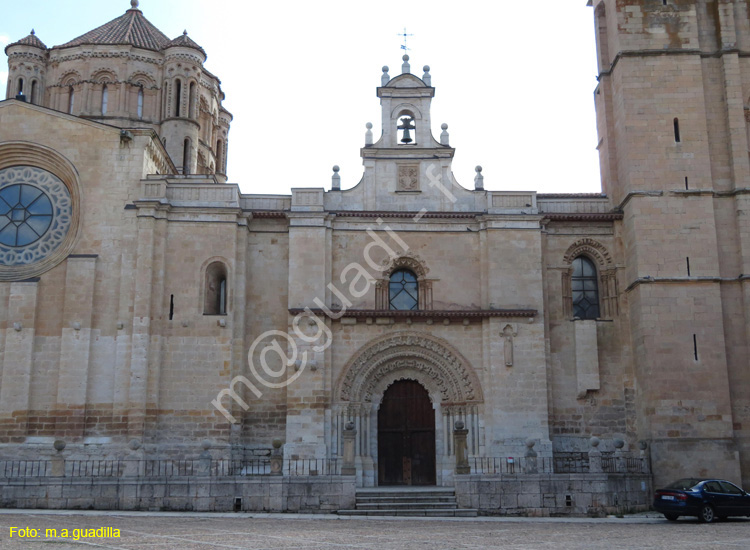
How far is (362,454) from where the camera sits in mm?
24703

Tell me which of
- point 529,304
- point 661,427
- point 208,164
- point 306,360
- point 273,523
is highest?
point 208,164

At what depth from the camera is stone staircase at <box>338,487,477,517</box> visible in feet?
66.9

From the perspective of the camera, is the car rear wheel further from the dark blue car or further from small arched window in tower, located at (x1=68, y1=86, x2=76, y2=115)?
small arched window in tower, located at (x1=68, y1=86, x2=76, y2=115)

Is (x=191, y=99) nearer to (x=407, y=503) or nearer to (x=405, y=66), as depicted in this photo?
(x=405, y=66)

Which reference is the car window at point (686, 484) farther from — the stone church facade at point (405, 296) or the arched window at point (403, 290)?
the arched window at point (403, 290)

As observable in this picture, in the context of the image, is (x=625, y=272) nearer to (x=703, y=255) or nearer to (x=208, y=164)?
(x=703, y=255)

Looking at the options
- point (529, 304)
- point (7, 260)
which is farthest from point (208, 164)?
point (529, 304)

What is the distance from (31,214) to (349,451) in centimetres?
1236

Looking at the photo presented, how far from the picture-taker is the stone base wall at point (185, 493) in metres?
20.0

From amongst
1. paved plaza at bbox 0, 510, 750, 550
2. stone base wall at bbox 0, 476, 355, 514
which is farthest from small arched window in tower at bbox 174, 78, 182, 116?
paved plaza at bbox 0, 510, 750, 550

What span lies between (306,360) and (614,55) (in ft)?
45.6

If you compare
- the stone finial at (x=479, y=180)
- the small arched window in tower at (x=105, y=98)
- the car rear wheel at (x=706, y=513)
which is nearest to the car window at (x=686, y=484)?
the car rear wheel at (x=706, y=513)

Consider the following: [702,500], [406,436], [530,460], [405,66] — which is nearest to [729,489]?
[702,500]

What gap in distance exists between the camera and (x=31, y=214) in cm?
2602
